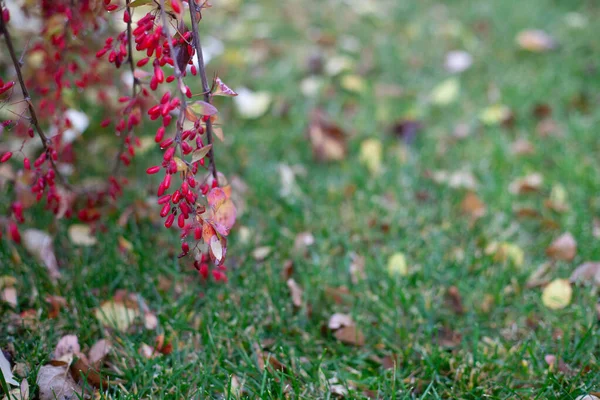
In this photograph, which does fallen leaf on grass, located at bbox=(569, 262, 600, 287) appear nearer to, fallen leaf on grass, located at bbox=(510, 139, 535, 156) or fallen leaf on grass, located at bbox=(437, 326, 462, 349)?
fallen leaf on grass, located at bbox=(437, 326, 462, 349)

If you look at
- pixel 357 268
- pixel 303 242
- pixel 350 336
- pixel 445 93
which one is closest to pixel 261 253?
pixel 303 242

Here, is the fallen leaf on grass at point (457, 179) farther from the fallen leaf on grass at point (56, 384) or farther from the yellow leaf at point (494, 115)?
the fallen leaf on grass at point (56, 384)

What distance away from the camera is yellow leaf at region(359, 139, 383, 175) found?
2138mm

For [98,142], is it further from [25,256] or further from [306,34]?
[306,34]

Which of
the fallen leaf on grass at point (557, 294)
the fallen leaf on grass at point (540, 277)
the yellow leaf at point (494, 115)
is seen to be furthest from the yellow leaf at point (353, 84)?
the fallen leaf on grass at point (557, 294)

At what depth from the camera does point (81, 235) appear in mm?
1728

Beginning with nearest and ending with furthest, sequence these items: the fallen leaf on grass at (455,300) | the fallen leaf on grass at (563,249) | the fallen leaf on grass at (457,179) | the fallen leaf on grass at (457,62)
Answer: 1. the fallen leaf on grass at (455,300)
2. the fallen leaf on grass at (563,249)
3. the fallen leaf on grass at (457,179)
4. the fallen leaf on grass at (457,62)

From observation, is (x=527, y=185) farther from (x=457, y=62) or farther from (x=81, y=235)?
(x=81, y=235)

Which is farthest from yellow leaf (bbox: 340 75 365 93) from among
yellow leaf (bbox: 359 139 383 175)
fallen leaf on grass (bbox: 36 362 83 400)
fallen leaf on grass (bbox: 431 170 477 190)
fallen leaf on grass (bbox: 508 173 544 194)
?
fallen leaf on grass (bbox: 36 362 83 400)

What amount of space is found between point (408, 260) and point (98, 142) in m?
1.27

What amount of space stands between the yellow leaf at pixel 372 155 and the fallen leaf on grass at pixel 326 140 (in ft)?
0.25

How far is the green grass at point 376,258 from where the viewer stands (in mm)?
1367

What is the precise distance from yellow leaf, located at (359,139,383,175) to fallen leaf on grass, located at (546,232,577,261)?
2.24ft

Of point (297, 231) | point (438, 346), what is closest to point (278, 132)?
point (297, 231)
